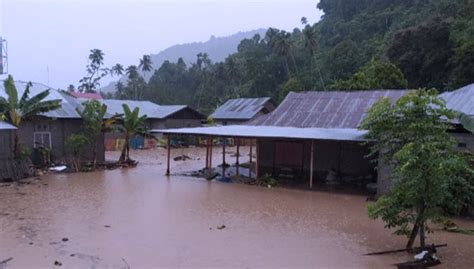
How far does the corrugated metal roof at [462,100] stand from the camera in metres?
14.3

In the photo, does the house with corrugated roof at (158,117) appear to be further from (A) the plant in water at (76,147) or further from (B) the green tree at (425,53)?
(B) the green tree at (425,53)

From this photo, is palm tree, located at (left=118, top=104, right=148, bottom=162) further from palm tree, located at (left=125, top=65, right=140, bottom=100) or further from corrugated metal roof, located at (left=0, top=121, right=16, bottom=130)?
palm tree, located at (left=125, top=65, right=140, bottom=100)

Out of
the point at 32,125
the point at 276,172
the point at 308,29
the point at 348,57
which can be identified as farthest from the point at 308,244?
the point at 308,29

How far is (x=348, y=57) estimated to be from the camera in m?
47.2

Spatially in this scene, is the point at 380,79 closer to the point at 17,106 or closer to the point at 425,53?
the point at 425,53

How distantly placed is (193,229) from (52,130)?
50.2 feet

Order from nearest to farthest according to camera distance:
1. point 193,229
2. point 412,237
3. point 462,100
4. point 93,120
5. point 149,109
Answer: point 412,237 → point 193,229 → point 462,100 → point 93,120 → point 149,109

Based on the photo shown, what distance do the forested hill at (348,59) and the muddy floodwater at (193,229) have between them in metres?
18.4

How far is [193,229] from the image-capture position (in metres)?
10.9

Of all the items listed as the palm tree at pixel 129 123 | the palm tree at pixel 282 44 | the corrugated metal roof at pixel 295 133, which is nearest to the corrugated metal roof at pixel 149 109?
the palm tree at pixel 129 123

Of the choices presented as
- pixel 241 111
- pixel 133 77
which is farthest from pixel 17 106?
pixel 133 77

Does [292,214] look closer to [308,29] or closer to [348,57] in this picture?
[348,57]

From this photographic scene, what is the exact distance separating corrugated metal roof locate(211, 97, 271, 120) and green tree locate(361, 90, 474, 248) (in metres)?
33.4

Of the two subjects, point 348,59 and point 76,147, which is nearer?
point 76,147
